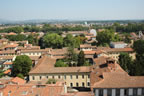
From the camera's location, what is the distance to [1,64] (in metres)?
42.4

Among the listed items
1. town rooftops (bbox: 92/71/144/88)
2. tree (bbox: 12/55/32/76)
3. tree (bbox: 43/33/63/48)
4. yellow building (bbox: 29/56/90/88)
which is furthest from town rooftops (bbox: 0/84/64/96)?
tree (bbox: 43/33/63/48)

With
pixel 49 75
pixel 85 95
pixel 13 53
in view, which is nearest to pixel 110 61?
pixel 49 75

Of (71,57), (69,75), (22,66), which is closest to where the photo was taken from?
(69,75)

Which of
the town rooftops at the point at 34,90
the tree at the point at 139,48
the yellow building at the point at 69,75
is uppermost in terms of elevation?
the tree at the point at 139,48

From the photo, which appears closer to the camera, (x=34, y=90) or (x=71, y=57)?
(x=34, y=90)

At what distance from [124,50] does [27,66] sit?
25.5 meters

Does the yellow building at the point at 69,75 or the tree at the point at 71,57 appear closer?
the yellow building at the point at 69,75

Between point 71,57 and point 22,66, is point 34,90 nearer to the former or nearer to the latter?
point 22,66

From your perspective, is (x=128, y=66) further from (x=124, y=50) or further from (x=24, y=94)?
(x=24, y=94)

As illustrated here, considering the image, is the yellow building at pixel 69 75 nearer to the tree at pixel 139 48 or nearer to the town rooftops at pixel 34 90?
the town rooftops at pixel 34 90

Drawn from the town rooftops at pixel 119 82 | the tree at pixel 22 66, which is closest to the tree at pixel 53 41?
the tree at pixel 22 66

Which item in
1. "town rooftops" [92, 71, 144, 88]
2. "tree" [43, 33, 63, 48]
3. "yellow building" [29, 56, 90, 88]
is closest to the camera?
"town rooftops" [92, 71, 144, 88]

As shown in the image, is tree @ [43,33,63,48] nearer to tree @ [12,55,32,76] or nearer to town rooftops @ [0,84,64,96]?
tree @ [12,55,32,76]

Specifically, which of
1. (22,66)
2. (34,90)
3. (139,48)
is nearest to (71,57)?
(22,66)
